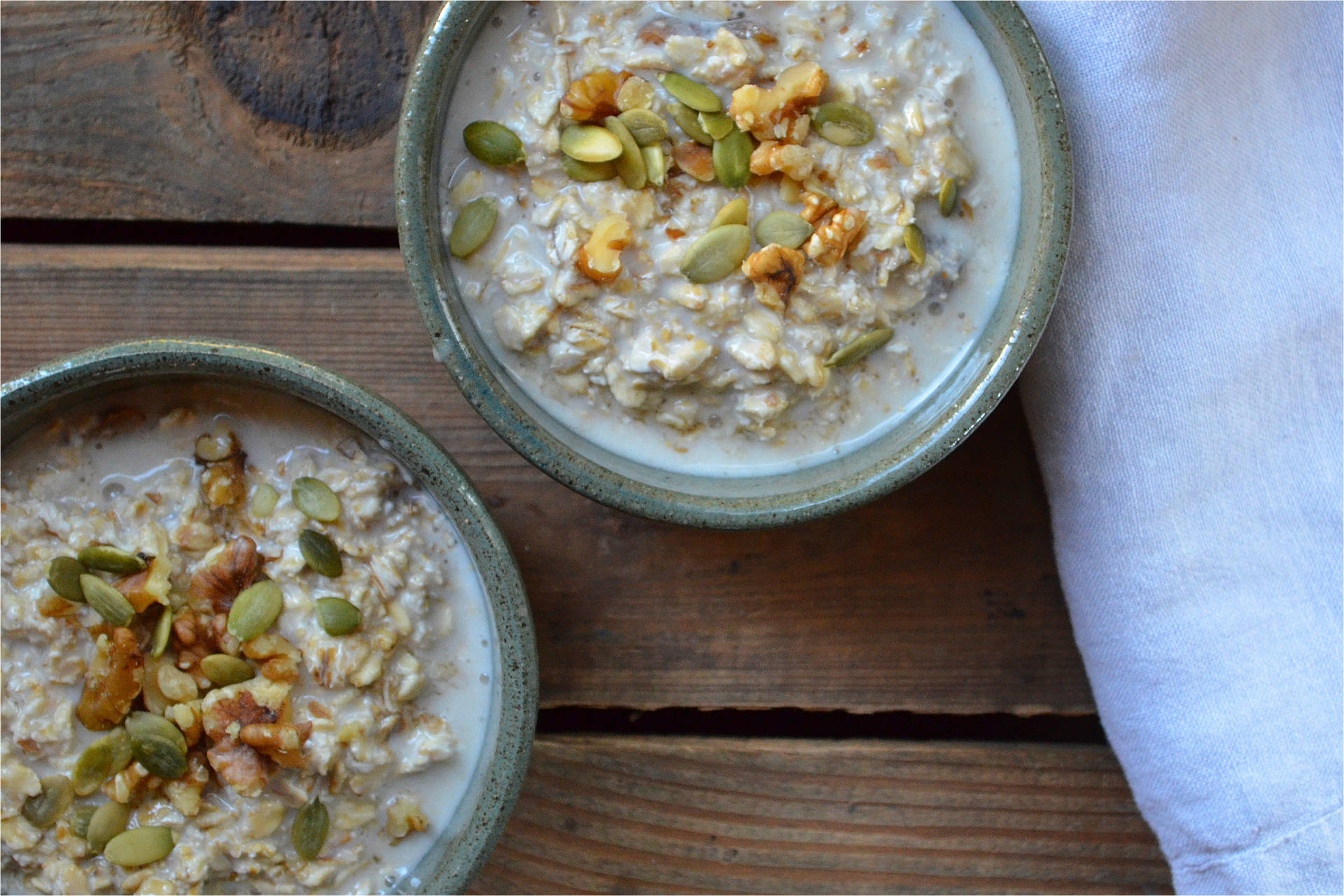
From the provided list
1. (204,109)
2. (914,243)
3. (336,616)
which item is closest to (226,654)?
(336,616)

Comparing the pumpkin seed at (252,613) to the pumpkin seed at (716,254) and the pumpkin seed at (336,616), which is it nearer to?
the pumpkin seed at (336,616)

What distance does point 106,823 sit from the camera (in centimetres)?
116

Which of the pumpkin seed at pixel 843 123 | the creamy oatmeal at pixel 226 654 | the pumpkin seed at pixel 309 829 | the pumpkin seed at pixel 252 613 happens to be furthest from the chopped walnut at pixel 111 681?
the pumpkin seed at pixel 843 123

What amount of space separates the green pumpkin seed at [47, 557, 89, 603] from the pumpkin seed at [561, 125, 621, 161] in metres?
0.67

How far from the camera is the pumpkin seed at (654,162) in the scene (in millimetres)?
1169

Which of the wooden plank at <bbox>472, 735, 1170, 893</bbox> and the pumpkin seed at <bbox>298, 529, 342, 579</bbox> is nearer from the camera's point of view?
the pumpkin seed at <bbox>298, 529, 342, 579</bbox>

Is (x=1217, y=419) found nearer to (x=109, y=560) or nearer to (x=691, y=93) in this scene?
(x=691, y=93)

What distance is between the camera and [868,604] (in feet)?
4.77

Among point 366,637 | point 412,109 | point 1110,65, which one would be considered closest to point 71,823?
point 366,637

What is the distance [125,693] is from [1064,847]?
3.81 feet

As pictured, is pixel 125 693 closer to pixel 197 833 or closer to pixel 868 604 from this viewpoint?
pixel 197 833

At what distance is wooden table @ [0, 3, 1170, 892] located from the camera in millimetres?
1414

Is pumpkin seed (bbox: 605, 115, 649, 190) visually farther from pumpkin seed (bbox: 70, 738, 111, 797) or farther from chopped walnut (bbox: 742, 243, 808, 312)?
pumpkin seed (bbox: 70, 738, 111, 797)

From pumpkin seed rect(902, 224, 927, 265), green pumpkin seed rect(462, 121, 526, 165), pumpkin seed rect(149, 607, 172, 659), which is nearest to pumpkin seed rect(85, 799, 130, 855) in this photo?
pumpkin seed rect(149, 607, 172, 659)
